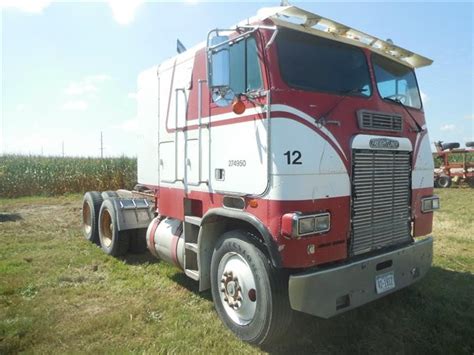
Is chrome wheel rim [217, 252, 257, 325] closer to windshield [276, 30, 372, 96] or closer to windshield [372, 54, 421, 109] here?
windshield [276, 30, 372, 96]

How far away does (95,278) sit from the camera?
601cm

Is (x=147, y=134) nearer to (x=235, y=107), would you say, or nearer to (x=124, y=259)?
(x=124, y=259)

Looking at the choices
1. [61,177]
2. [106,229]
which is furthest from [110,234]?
[61,177]

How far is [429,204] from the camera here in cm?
493

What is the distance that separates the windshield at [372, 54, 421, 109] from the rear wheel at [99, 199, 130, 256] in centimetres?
475

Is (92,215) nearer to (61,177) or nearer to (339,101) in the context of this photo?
(339,101)

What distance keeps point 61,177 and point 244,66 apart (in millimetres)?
17861

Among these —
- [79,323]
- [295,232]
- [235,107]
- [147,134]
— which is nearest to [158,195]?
[147,134]

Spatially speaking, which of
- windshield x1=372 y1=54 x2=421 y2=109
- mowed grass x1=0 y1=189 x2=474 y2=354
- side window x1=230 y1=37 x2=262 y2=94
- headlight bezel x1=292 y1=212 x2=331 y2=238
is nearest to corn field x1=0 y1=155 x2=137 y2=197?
mowed grass x1=0 y1=189 x2=474 y2=354

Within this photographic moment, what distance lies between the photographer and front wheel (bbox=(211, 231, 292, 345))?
3.68 metres

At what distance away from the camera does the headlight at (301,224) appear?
135 inches

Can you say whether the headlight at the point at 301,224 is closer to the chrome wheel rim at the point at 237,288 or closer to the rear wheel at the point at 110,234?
the chrome wheel rim at the point at 237,288

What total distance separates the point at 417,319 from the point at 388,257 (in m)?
1.02

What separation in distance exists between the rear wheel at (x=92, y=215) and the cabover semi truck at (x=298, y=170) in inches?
128
